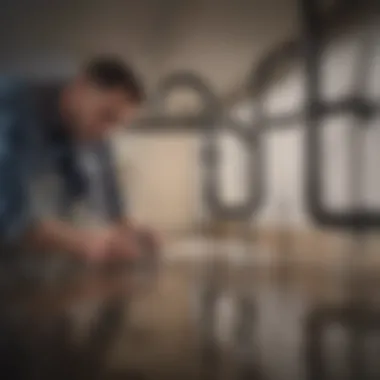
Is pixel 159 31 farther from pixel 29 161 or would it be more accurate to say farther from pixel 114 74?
pixel 29 161

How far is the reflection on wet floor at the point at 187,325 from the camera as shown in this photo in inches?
25.5

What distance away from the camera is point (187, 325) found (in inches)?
29.7

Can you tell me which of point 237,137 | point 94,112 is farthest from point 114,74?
point 237,137

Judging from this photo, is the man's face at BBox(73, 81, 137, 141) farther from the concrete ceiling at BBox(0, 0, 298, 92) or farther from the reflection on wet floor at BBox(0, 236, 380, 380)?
the reflection on wet floor at BBox(0, 236, 380, 380)

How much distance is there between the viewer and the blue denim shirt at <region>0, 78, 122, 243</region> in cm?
83

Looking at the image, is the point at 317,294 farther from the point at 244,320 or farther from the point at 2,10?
the point at 2,10

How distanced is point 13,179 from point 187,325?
0.90 feet

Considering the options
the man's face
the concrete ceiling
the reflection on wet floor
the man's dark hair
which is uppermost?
the concrete ceiling

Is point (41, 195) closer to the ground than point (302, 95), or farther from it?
closer to the ground

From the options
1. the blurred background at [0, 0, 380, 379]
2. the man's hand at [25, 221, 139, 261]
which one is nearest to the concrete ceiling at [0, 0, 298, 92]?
the blurred background at [0, 0, 380, 379]

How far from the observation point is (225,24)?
0.83 metres

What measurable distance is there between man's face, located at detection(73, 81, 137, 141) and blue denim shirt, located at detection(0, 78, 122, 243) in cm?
Result: 2

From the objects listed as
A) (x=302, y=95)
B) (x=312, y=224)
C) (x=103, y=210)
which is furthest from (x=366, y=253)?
(x=103, y=210)

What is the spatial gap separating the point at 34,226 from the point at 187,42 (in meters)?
0.29
